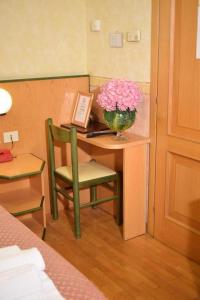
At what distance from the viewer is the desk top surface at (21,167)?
2.55m

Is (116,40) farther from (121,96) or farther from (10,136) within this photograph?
(10,136)

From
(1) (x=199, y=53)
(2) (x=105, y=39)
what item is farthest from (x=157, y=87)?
(2) (x=105, y=39)

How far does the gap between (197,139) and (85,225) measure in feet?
4.11

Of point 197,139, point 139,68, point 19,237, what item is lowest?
point 19,237

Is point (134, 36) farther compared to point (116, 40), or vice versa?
point (116, 40)

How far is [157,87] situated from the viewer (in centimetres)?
256

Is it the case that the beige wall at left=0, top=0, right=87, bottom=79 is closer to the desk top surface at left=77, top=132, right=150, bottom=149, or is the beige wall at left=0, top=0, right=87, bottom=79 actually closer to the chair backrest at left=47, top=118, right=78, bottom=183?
the chair backrest at left=47, top=118, right=78, bottom=183

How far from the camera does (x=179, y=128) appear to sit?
8.09ft

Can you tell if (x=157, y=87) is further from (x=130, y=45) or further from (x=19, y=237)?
(x=19, y=237)

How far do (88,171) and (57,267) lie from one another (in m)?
1.68

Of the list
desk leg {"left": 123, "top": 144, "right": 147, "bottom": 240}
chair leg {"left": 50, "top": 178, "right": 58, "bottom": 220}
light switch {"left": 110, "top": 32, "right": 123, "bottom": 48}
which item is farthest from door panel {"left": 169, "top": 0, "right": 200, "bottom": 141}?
chair leg {"left": 50, "top": 178, "right": 58, "bottom": 220}

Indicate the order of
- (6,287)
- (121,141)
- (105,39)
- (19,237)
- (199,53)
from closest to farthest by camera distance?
(6,287), (19,237), (199,53), (121,141), (105,39)

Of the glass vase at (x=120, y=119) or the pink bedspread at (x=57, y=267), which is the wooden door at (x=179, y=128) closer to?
the glass vase at (x=120, y=119)

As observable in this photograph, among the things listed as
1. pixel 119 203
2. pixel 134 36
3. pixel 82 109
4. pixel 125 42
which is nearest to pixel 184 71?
pixel 134 36
